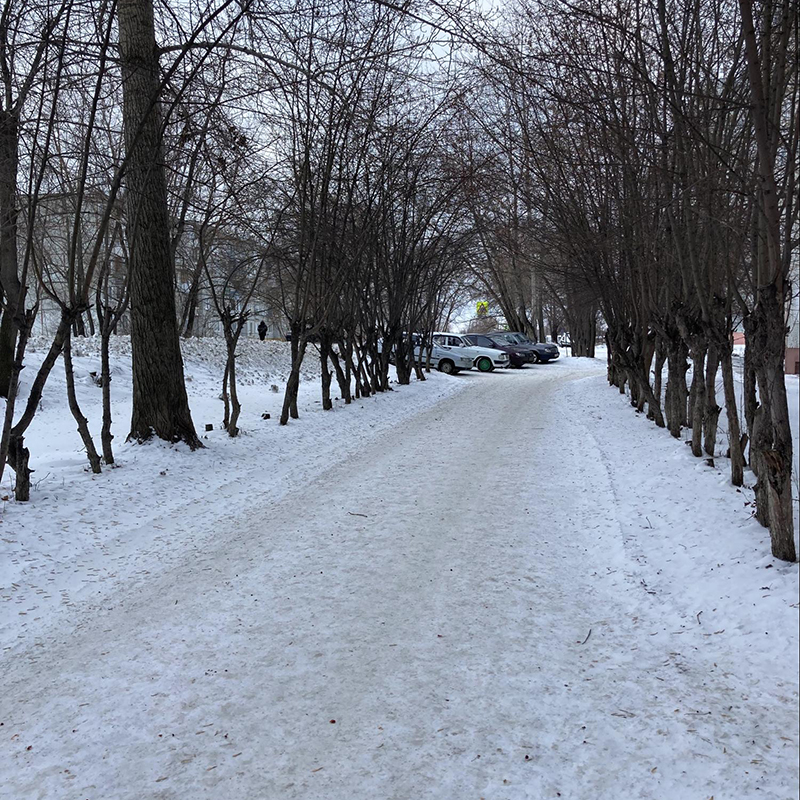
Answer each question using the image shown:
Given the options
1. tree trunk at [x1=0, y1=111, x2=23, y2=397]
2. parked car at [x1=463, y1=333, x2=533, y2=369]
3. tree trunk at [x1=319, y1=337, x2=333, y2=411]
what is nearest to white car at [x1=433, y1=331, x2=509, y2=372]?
parked car at [x1=463, y1=333, x2=533, y2=369]

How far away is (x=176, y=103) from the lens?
6.75 m

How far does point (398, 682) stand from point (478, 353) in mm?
25657

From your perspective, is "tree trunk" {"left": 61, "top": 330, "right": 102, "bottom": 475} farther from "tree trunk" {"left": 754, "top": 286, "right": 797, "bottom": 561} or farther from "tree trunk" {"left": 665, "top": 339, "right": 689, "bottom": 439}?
"tree trunk" {"left": 665, "top": 339, "right": 689, "bottom": 439}

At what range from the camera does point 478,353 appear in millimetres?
28375

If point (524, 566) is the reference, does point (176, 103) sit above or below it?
above

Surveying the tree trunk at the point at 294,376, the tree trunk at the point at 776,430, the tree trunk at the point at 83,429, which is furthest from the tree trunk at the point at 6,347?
the tree trunk at the point at 776,430

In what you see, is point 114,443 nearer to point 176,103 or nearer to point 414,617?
point 176,103

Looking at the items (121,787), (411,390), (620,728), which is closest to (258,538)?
(121,787)

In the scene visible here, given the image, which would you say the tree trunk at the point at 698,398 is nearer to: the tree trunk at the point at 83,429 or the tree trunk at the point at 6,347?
the tree trunk at the point at 83,429

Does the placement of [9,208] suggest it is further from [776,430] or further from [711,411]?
[711,411]

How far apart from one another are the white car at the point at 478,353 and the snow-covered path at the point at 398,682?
75.6 feet

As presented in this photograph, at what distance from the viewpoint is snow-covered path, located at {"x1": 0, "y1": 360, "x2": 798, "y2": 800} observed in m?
2.54

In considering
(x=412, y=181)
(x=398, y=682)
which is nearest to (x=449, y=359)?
(x=412, y=181)

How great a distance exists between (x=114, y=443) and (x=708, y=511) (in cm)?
813
